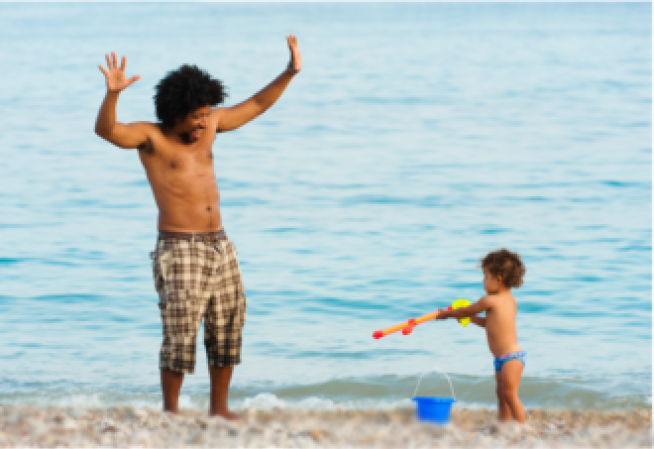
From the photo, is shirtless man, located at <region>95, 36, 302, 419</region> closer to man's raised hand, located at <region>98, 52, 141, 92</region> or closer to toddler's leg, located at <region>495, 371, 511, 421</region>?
man's raised hand, located at <region>98, 52, 141, 92</region>

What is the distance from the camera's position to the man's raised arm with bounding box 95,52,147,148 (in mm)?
4605

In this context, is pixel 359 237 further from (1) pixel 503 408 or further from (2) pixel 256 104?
(2) pixel 256 104

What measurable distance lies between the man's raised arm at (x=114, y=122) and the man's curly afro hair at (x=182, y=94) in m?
0.15

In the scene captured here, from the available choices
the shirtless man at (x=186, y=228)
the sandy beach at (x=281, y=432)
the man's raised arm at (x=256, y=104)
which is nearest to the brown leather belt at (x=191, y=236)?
the shirtless man at (x=186, y=228)

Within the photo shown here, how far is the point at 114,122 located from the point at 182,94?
394 mm

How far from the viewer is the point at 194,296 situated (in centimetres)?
483

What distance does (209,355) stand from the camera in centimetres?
513

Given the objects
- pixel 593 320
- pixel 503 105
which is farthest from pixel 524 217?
pixel 503 105

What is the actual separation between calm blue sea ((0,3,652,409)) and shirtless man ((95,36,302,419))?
1.88 m

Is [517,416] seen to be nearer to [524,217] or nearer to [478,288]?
[478,288]

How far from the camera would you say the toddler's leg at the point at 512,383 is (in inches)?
205

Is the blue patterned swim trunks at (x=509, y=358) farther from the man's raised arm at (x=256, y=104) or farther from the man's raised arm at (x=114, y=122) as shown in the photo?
the man's raised arm at (x=114, y=122)

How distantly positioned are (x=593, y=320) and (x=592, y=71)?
2842 cm

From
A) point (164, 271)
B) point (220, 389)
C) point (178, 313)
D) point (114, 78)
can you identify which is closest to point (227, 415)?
point (220, 389)
